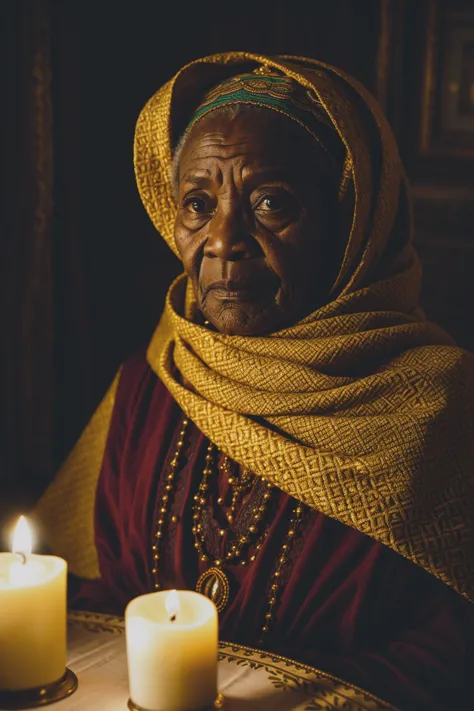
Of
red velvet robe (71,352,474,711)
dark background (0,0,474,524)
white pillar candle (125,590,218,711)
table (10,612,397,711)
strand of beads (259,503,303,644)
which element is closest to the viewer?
white pillar candle (125,590,218,711)

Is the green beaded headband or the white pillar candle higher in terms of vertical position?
the green beaded headband

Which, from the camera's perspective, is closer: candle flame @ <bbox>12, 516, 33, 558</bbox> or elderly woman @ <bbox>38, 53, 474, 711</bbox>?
candle flame @ <bbox>12, 516, 33, 558</bbox>

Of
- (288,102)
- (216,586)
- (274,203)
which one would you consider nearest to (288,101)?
(288,102)

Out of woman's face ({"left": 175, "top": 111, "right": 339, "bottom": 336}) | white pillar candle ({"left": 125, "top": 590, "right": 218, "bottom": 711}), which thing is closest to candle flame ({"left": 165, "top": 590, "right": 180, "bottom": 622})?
white pillar candle ({"left": 125, "top": 590, "right": 218, "bottom": 711})

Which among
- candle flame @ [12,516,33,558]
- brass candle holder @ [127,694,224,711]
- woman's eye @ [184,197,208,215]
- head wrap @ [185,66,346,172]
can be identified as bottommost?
brass candle holder @ [127,694,224,711]

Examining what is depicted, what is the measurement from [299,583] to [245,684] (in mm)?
233

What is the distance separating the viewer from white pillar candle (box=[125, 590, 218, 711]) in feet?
2.87

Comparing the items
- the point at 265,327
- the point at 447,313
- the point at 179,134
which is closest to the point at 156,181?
the point at 179,134

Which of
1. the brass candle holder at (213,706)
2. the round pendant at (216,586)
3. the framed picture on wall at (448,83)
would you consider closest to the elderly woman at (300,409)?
the round pendant at (216,586)

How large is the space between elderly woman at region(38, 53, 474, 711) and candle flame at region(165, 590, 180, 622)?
307 millimetres

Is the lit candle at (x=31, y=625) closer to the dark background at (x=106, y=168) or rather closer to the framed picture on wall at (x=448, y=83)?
the dark background at (x=106, y=168)

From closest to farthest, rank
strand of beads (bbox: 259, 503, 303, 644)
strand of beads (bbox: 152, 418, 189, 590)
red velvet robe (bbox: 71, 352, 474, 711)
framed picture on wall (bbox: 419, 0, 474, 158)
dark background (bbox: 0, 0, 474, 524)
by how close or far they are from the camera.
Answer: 1. red velvet robe (bbox: 71, 352, 474, 711)
2. strand of beads (bbox: 259, 503, 303, 644)
3. strand of beads (bbox: 152, 418, 189, 590)
4. dark background (bbox: 0, 0, 474, 524)
5. framed picture on wall (bbox: 419, 0, 474, 158)

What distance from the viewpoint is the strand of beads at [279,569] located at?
49.5 inches

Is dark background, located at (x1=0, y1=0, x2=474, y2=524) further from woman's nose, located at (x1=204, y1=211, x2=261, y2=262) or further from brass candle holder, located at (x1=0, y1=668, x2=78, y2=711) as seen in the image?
brass candle holder, located at (x1=0, y1=668, x2=78, y2=711)
